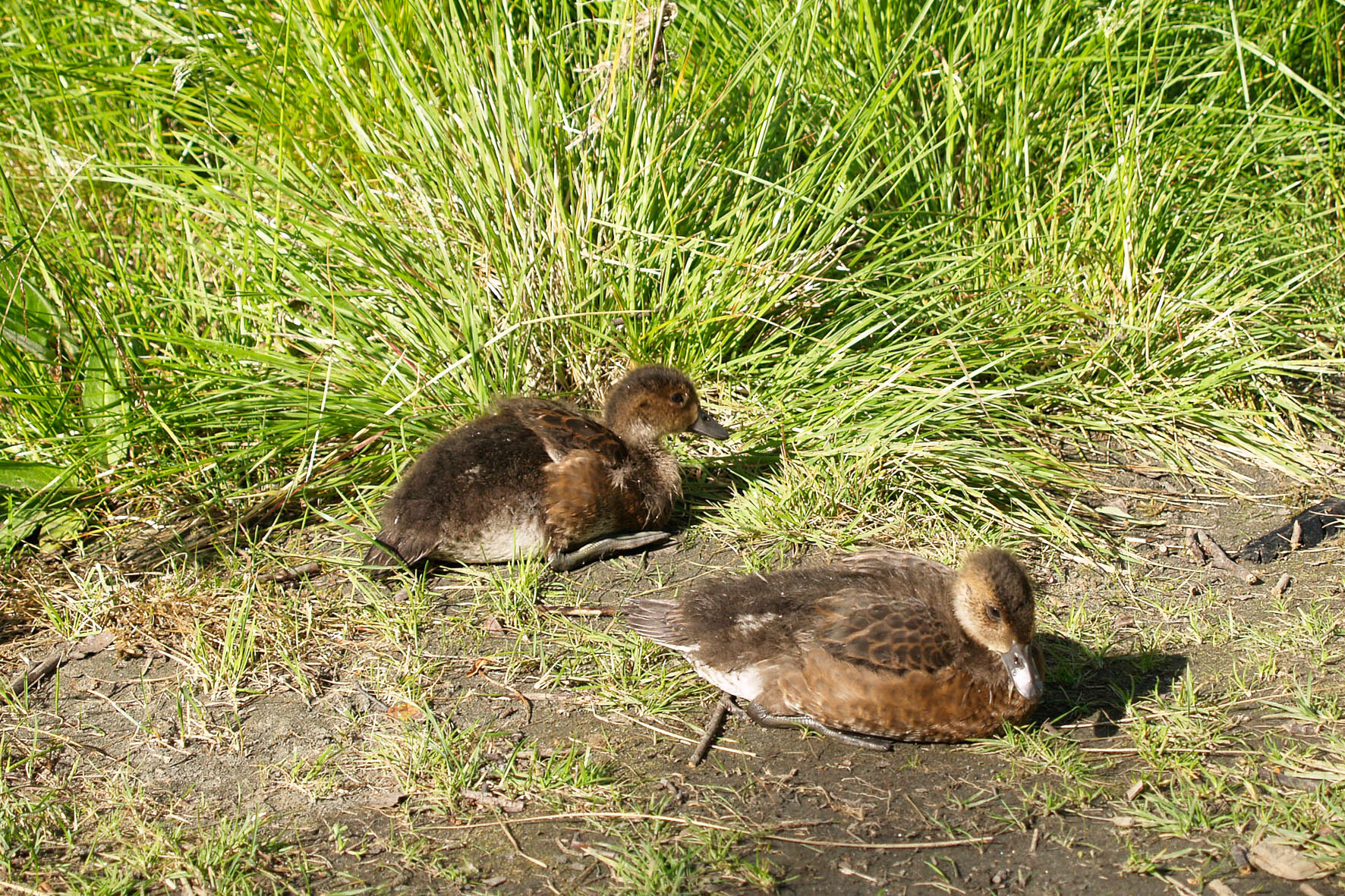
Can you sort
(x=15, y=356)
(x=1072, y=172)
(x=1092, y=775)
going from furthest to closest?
(x=1072, y=172), (x=15, y=356), (x=1092, y=775)

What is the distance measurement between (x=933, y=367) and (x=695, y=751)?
2.14 m

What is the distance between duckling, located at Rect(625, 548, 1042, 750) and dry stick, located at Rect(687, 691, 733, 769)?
5 centimetres

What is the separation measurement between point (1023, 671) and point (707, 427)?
1.79 metres

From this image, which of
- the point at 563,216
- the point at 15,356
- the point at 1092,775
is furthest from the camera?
the point at 563,216

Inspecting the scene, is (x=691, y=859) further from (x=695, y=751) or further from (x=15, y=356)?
(x=15, y=356)

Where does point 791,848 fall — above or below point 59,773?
above

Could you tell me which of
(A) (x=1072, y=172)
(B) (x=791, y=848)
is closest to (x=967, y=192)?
(A) (x=1072, y=172)

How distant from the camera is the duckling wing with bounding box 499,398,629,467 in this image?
4.39 metres

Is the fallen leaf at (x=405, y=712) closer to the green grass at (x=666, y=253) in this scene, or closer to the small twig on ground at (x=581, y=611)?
the small twig on ground at (x=581, y=611)

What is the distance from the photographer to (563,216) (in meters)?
4.91

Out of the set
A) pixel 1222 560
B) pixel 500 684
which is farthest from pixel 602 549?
pixel 1222 560

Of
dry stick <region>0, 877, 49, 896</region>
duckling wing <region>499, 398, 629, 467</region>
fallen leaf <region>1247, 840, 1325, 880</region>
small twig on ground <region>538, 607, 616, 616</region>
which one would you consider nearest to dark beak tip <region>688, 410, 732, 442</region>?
duckling wing <region>499, 398, 629, 467</region>

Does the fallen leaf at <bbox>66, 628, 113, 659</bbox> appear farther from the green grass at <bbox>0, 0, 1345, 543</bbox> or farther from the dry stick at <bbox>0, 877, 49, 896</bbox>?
the dry stick at <bbox>0, 877, 49, 896</bbox>

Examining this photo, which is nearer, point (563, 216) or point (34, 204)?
point (563, 216)
